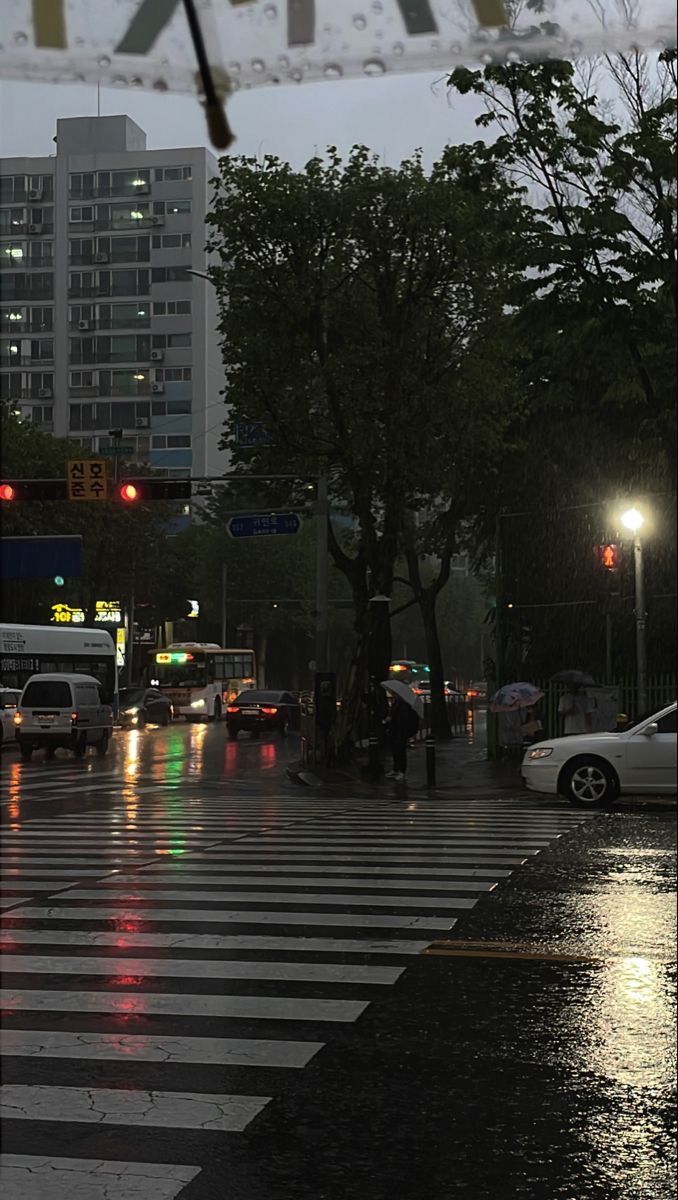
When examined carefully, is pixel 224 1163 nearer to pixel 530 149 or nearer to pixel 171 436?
pixel 171 436

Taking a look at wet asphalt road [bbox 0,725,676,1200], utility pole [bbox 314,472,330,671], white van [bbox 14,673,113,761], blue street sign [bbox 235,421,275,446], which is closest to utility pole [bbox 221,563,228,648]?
white van [bbox 14,673,113,761]

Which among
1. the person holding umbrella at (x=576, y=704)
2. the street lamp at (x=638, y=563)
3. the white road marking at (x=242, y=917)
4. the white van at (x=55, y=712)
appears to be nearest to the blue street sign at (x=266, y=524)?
the white van at (x=55, y=712)

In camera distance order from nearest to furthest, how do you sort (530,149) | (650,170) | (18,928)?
(18,928)
(650,170)
(530,149)

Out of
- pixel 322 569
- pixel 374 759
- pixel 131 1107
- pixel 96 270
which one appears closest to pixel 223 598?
pixel 322 569

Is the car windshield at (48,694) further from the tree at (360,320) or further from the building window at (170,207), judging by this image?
the building window at (170,207)

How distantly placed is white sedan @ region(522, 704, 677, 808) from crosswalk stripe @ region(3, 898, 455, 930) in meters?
5.66

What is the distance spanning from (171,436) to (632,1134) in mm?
6069

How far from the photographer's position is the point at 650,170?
41.3ft

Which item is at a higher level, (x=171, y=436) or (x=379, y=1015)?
(x=171, y=436)

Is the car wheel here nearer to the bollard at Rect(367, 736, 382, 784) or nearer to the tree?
the bollard at Rect(367, 736, 382, 784)

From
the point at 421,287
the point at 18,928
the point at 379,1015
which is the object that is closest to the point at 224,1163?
the point at 379,1015

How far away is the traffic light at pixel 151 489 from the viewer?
28.8 meters

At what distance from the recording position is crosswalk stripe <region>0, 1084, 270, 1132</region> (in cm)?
537

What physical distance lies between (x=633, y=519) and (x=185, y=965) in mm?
3773
